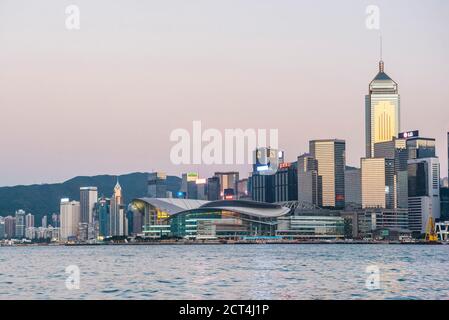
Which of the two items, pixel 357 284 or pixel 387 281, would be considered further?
pixel 387 281

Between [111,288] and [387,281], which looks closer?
[111,288]

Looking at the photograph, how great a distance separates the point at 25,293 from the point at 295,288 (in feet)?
51.4

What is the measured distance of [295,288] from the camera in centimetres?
4909
